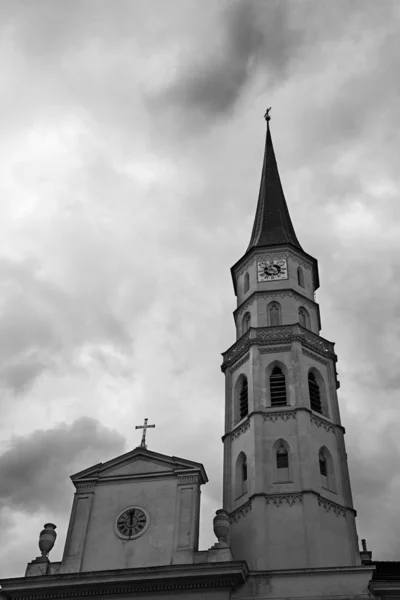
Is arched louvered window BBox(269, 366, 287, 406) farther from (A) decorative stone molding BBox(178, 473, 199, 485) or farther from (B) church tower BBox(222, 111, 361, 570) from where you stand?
(A) decorative stone molding BBox(178, 473, 199, 485)

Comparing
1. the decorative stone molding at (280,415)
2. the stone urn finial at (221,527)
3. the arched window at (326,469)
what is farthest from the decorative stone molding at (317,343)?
the stone urn finial at (221,527)

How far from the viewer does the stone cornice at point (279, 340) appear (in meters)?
32.8

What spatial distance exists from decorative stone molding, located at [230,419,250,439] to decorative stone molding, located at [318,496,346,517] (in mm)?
4356

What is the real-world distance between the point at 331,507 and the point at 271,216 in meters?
18.7

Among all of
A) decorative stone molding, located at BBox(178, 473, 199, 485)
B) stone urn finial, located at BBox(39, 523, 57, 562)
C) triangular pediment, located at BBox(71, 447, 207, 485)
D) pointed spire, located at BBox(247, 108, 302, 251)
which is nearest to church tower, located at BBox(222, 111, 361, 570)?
pointed spire, located at BBox(247, 108, 302, 251)

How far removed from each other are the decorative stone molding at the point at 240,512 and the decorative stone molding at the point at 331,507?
2.67 m

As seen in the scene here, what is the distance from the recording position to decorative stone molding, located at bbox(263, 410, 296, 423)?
98.1 feet

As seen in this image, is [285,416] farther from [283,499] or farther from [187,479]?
[187,479]

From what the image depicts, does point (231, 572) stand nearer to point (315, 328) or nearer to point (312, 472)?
point (312, 472)

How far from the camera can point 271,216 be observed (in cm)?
4166

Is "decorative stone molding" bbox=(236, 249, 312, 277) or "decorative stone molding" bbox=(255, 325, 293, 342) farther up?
"decorative stone molding" bbox=(236, 249, 312, 277)

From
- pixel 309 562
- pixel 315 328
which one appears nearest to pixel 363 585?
pixel 309 562

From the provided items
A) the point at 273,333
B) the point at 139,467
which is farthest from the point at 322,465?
the point at 139,467

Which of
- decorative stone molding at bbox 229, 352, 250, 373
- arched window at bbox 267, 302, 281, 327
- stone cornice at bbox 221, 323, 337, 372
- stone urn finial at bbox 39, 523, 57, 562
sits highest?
arched window at bbox 267, 302, 281, 327
